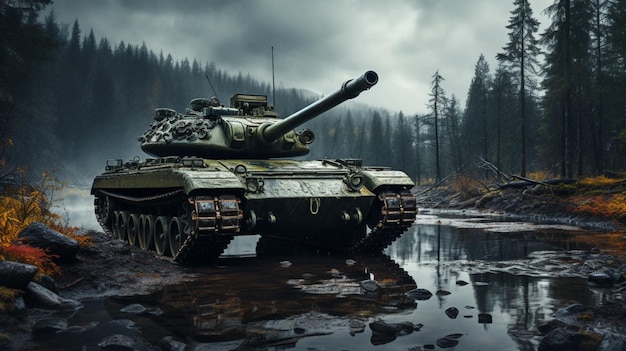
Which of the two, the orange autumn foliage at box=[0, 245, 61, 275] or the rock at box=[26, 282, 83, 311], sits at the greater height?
the orange autumn foliage at box=[0, 245, 61, 275]

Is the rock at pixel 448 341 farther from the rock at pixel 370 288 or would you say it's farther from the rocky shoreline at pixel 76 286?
the rocky shoreline at pixel 76 286

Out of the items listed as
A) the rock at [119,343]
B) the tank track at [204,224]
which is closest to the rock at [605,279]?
the tank track at [204,224]

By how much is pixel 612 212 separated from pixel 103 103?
79839mm

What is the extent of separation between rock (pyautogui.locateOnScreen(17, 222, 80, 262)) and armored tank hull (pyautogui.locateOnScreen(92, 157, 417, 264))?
2.04 m

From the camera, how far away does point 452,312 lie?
20.0 feet

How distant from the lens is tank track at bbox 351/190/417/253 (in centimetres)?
1139

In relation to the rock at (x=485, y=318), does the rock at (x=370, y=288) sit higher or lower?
higher

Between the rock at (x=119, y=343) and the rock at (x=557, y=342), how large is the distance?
11.8 ft

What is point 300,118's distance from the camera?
36.3 feet

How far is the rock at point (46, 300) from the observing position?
20.6 feet

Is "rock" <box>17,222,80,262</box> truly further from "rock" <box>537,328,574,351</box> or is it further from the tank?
"rock" <box>537,328,574,351</box>

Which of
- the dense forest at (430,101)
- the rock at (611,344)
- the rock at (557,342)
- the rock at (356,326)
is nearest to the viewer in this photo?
the rock at (611,344)

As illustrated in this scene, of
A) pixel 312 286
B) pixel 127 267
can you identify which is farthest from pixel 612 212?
pixel 127 267

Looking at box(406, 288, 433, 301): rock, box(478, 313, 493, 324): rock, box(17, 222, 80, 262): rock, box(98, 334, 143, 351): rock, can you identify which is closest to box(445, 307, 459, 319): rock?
box(478, 313, 493, 324): rock
